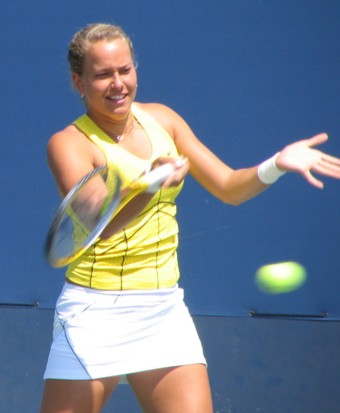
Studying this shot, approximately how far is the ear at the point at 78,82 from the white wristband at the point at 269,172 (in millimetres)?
666

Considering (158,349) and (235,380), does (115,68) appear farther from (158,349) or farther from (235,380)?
(235,380)

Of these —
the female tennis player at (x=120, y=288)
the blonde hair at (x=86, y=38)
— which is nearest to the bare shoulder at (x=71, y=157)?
the female tennis player at (x=120, y=288)

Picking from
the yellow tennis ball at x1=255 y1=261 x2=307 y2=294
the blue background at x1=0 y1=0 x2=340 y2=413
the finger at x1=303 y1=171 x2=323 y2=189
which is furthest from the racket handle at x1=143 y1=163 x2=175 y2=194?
the yellow tennis ball at x1=255 y1=261 x2=307 y2=294

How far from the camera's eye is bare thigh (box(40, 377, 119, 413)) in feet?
12.2

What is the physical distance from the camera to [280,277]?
5156mm

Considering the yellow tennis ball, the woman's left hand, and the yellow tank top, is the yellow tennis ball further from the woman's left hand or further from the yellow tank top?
the woman's left hand

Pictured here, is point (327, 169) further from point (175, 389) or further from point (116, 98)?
point (175, 389)

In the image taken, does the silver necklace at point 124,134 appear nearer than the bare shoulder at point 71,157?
No

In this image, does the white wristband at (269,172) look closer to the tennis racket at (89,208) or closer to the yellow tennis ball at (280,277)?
the tennis racket at (89,208)

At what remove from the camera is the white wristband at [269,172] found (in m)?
3.81

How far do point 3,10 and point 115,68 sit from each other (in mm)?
1390

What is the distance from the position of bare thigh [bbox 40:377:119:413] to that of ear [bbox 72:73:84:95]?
0.99 m

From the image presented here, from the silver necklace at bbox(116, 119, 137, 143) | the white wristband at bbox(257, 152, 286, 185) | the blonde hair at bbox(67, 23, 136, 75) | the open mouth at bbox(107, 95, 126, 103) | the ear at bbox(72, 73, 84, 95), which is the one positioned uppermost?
the blonde hair at bbox(67, 23, 136, 75)

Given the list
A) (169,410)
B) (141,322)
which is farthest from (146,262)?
(169,410)
